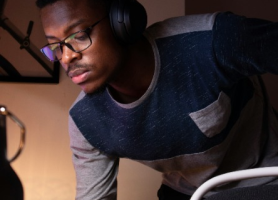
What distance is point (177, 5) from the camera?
155cm

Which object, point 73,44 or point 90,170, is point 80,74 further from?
point 90,170

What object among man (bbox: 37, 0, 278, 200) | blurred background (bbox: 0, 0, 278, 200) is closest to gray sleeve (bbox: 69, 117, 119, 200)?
man (bbox: 37, 0, 278, 200)

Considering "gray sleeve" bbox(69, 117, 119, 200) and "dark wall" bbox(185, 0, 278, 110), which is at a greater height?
"dark wall" bbox(185, 0, 278, 110)

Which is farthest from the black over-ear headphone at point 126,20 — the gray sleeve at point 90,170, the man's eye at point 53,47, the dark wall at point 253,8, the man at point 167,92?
the dark wall at point 253,8

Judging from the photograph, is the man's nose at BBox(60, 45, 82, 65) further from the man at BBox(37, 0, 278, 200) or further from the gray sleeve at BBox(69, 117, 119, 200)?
the gray sleeve at BBox(69, 117, 119, 200)

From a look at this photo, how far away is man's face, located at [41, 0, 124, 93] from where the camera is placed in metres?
0.74

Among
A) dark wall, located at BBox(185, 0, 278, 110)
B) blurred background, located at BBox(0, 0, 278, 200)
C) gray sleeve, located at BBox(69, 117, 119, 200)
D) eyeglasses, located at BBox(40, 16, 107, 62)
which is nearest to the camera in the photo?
eyeglasses, located at BBox(40, 16, 107, 62)

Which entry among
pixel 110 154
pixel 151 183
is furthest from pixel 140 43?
pixel 151 183

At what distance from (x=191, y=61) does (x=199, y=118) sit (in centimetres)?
13

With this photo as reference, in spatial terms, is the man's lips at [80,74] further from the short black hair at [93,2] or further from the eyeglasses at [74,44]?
the short black hair at [93,2]

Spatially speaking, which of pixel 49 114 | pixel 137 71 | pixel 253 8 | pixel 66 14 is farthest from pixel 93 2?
pixel 253 8

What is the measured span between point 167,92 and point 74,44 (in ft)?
0.74

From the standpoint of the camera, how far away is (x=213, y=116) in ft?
2.76

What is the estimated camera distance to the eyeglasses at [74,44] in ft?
2.43
